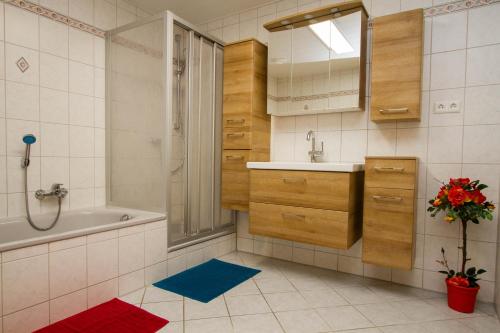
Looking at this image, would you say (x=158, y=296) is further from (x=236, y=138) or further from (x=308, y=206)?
(x=236, y=138)

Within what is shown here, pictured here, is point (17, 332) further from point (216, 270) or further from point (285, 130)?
point (285, 130)

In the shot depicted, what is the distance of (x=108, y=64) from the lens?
258 centimetres

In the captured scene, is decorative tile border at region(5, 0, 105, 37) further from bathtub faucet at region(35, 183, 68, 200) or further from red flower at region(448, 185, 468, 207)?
red flower at region(448, 185, 468, 207)

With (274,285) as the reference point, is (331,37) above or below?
above

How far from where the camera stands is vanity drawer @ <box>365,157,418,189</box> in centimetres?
185

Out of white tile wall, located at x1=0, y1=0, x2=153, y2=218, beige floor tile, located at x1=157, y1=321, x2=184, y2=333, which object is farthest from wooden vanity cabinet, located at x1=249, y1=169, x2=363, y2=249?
white tile wall, located at x1=0, y1=0, x2=153, y2=218

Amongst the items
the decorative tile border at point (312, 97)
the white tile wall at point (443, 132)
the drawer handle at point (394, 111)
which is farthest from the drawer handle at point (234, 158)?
the drawer handle at point (394, 111)

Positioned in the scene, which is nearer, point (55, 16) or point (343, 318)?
point (343, 318)

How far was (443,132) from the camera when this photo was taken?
206 cm

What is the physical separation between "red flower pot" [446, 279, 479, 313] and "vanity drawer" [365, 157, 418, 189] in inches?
25.7

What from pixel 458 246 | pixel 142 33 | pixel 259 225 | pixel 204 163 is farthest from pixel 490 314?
pixel 142 33

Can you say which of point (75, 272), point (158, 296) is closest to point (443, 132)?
point (158, 296)

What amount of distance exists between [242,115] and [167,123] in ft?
2.13

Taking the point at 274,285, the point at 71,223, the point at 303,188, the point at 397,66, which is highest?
the point at 397,66
